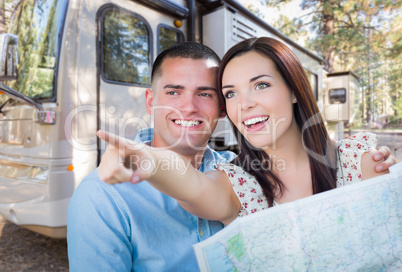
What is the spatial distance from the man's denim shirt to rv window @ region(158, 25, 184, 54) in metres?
1.86

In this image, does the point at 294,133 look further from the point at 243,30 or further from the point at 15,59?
the point at 243,30

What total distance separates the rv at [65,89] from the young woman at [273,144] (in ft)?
4.29

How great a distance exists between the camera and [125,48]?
2.45 metres

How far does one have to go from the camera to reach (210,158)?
1.66 m

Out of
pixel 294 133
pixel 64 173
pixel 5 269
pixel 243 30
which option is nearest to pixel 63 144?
pixel 64 173

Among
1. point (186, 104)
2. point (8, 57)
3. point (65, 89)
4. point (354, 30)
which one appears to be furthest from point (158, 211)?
point (354, 30)

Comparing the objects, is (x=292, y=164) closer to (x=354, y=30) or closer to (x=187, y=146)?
(x=187, y=146)

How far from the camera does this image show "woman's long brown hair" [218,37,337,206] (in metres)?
1.16

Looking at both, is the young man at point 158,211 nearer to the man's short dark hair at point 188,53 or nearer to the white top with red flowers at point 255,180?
the man's short dark hair at point 188,53

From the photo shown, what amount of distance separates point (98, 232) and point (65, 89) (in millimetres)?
Answer: 1353

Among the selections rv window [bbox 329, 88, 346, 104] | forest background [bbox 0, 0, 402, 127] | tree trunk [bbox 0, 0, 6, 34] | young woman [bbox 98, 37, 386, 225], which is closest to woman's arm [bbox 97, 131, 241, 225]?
young woman [bbox 98, 37, 386, 225]

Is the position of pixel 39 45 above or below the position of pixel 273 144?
above

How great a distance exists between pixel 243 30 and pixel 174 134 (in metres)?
2.17

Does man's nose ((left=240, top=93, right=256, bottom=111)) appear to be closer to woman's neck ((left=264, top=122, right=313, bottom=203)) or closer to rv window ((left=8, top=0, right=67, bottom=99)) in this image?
woman's neck ((left=264, top=122, right=313, bottom=203))
